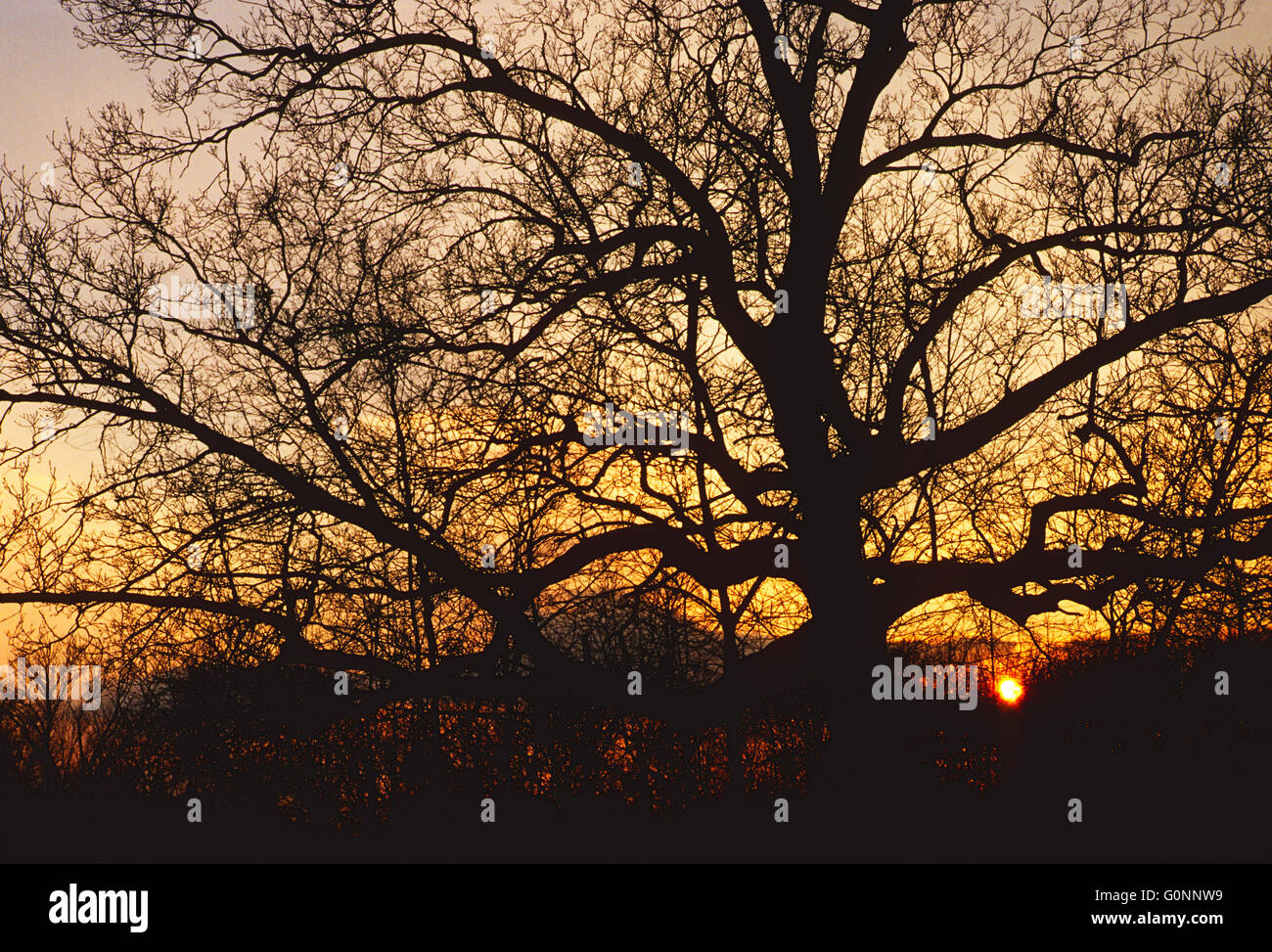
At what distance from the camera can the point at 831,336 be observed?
9.24m

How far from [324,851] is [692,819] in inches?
129

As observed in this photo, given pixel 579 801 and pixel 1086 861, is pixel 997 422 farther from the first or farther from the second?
pixel 579 801

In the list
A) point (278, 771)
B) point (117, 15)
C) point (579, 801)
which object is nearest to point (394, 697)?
point (278, 771)

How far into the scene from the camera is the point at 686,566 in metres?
8.68

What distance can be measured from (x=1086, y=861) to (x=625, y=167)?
648 cm

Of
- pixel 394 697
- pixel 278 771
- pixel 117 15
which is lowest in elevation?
pixel 278 771

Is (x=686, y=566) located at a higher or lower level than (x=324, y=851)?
higher

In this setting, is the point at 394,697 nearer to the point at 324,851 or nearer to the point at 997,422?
the point at 324,851
